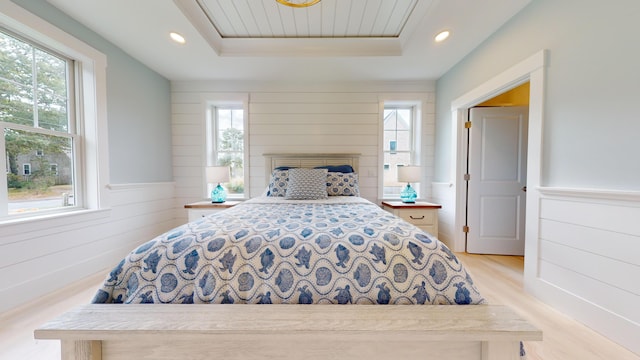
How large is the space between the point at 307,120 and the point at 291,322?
2.79 metres

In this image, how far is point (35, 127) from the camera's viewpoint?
1.90 metres

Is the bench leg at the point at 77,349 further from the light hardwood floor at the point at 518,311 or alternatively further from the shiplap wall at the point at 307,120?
the shiplap wall at the point at 307,120

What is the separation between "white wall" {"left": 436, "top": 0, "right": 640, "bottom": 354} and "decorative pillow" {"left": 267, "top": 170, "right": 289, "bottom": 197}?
233 cm

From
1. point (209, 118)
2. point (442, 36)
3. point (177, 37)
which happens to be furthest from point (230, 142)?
point (442, 36)

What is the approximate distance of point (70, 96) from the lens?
2.21 meters

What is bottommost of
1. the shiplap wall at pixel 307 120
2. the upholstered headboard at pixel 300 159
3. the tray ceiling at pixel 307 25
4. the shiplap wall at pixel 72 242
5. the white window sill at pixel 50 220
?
the shiplap wall at pixel 72 242

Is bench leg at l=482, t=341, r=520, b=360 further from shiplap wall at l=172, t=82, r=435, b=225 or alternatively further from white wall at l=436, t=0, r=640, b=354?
shiplap wall at l=172, t=82, r=435, b=225

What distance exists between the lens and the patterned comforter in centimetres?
96

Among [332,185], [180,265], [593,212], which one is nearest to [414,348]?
[180,265]

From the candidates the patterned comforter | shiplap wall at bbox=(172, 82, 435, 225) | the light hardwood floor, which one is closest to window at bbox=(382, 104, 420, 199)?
shiplap wall at bbox=(172, 82, 435, 225)

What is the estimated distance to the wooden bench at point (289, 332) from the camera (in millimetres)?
816

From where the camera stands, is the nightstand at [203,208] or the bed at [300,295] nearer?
the bed at [300,295]

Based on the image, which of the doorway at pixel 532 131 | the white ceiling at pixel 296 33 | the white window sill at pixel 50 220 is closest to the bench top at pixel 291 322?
the doorway at pixel 532 131

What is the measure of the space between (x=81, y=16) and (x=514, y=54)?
386 centimetres
